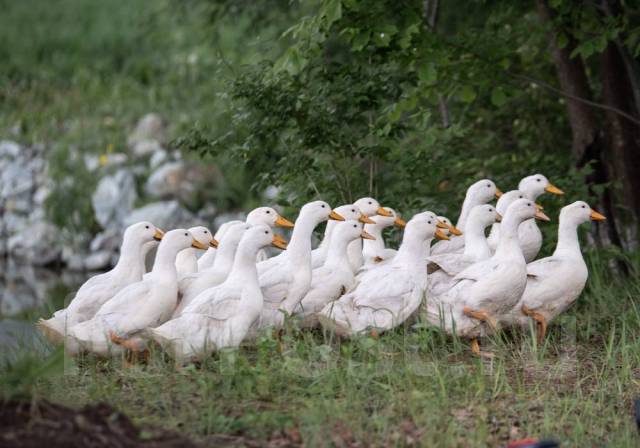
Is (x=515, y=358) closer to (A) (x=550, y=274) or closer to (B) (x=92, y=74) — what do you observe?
(A) (x=550, y=274)

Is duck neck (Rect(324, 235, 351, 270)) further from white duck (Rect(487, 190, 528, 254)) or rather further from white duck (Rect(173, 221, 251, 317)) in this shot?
white duck (Rect(487, 190, 528, 254))

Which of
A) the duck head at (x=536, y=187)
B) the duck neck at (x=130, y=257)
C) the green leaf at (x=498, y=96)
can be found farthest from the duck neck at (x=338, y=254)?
the green leaf at (x=498, y=96)

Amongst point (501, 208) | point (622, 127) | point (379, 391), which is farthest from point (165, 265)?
point (622, 127)

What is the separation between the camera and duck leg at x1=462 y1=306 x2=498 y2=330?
7.60 metres

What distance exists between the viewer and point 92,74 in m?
23.5

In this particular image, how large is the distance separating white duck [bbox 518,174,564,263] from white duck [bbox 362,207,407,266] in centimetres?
98

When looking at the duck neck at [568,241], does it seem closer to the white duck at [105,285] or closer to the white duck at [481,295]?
the white duck at [481,295]

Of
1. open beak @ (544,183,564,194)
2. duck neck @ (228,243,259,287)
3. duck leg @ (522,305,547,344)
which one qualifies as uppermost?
open beak @ (544,183,564,194)

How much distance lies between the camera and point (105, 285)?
7.77 metres

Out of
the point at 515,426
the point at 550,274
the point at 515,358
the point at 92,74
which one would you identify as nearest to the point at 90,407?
the point at 515,426

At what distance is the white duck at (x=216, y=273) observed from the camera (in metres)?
7.70

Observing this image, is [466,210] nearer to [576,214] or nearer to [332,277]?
[576,214]

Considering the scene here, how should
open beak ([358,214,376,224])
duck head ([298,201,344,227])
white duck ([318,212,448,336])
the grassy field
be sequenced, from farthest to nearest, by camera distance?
open beak ([358,214,376,224]) < duck head ([298,201,344,227]) < white duck ([318,212,448,336]) < the grassy field

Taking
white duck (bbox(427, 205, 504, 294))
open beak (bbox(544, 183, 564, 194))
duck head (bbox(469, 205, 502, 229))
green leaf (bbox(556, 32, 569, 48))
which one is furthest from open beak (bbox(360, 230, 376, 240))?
green leaf (bbox(556, 32, 569, 48))
